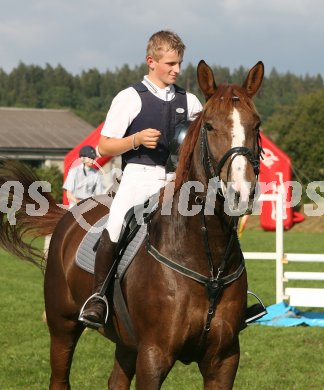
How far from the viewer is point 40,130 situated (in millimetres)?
68625

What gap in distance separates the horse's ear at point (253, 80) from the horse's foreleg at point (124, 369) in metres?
2.53

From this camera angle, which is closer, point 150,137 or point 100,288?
point 150,137

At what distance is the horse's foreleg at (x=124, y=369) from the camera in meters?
6.19

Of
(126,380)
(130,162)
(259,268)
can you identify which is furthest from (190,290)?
(259,268)

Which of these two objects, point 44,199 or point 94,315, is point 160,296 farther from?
point 44,199

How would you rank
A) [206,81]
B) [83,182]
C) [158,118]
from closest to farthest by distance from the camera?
[206,81] → [158,118] → [83,182]

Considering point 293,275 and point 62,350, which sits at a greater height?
point 62,350

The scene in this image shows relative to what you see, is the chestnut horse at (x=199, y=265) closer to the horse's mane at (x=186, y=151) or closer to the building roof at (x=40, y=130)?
the horse's mane at (x=186, y=151)

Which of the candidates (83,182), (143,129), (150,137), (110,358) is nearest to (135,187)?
(143,129)

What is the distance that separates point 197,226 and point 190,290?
396 millimetres

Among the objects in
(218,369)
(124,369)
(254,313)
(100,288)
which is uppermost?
(100,288)

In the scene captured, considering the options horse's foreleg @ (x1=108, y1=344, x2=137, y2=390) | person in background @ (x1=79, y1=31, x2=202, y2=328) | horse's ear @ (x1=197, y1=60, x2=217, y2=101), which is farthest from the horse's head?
horse's foreleg @ (x1=108, y1=344, x2=137, y2=390)

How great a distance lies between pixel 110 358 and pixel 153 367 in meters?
4.27

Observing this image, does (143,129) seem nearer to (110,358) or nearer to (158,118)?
(158,118)
